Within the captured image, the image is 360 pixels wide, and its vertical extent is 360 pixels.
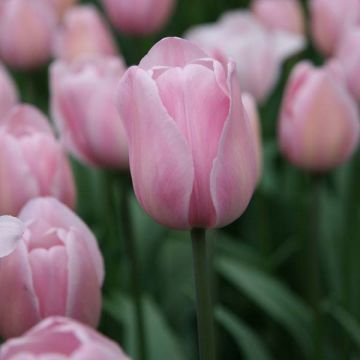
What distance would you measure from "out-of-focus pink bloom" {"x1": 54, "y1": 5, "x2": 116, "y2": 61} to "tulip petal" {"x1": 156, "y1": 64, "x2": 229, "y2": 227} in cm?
84

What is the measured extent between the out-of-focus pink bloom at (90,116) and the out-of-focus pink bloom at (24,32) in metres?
0.45

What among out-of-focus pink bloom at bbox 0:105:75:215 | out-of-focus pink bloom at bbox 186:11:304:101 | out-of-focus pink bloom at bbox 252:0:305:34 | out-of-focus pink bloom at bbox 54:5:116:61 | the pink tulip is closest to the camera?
the pink tulip

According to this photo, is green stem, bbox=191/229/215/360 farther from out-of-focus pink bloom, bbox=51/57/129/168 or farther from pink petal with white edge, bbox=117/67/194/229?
out-of-focus pink bloom, bbox=51/57/129/168

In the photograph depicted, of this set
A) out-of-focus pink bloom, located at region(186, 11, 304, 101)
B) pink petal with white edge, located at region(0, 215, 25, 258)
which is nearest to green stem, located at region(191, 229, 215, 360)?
pink petal with white edge, located at region(0, 215, 25, 258)

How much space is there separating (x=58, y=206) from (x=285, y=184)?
2.86ft

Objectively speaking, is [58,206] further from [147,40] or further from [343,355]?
[147,40]

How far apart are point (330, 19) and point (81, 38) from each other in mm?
409

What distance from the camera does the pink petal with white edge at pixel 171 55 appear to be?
607mm

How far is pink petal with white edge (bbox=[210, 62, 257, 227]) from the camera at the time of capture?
0.57 meters

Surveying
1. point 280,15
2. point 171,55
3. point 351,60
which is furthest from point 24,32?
point 171,55

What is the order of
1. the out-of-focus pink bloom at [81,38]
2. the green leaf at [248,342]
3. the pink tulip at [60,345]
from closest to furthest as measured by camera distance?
the pink tulip at [60,345], the green leaf at [248,342], the out-of-focus pink bloom at [81,38]

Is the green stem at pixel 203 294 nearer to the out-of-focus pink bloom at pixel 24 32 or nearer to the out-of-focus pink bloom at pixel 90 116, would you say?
the out-of-focus pink bloom at pixel 90 116

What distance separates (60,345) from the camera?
459 mm

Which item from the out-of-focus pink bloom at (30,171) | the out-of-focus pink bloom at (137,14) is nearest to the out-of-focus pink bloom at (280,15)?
the out-of-focus pink bloom at (137,14)
